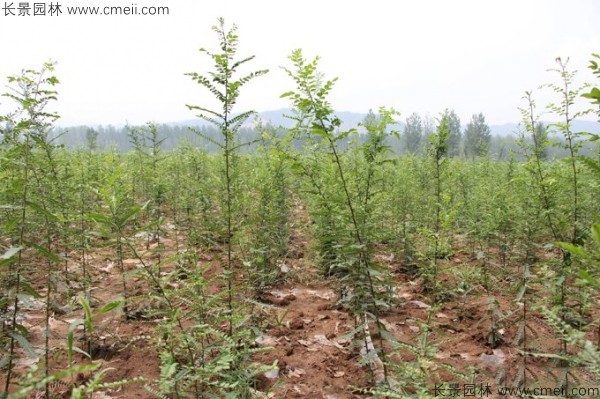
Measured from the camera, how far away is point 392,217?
231 inches

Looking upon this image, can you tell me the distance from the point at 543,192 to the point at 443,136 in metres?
1.67

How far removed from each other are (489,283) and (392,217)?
74.3 inches

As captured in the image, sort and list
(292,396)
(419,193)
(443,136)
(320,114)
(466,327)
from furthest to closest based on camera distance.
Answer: (419,193) → (443,136) → (466,327) → (292,396) → (320,114)

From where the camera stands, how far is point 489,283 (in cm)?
423

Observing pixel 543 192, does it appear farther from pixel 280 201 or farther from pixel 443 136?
pixel 280 201

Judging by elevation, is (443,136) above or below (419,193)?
above

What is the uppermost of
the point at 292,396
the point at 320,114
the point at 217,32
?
the point at 217,32

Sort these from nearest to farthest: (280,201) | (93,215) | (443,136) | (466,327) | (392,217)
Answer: (93,215)
(466,327)
(443,136)
(280,201)
(392,217)

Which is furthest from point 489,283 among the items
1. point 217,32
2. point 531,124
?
point 217,32

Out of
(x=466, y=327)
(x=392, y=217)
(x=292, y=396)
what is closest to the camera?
(x=292, y=396)

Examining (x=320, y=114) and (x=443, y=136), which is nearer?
(x=320, y=114)

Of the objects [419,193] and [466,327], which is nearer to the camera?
[466,327]

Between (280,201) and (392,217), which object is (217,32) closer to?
(280,201)

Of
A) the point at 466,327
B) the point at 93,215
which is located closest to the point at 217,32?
the point at 93,215
